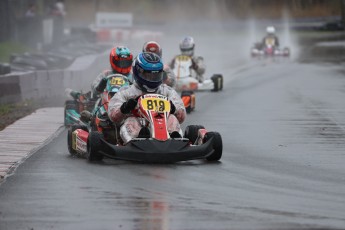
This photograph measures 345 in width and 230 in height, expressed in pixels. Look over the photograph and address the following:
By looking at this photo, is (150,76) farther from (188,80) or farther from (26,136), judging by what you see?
(188,80)

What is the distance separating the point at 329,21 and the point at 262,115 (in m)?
42.2

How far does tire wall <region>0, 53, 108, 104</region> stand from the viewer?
21316mm

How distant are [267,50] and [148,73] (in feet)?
101

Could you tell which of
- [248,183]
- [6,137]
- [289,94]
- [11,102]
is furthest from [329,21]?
[248,183]

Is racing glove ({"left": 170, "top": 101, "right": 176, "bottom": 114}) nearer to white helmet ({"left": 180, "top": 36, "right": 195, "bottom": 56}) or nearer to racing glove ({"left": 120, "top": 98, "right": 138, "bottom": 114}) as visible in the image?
racing glove ({"left": 120, "top": 98, "right": 138, "bottom": 114})

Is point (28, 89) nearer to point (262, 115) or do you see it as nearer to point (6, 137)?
point (262, 115)

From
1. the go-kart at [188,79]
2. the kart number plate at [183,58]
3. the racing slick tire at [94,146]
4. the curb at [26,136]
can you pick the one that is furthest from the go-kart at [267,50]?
the racing slick tire at [94,146]

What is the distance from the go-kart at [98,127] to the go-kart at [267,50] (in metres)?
27.5

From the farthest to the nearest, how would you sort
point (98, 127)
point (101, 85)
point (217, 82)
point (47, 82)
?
point (217, 82) → point (47, 82) → point (101, 85) → point (98, 127)

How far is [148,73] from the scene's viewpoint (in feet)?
43.4

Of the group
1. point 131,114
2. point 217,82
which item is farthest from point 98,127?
point 217,82

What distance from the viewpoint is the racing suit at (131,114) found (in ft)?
42.2

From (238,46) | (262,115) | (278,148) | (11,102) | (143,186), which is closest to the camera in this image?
(143,186)

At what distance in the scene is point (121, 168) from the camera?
12156mm
